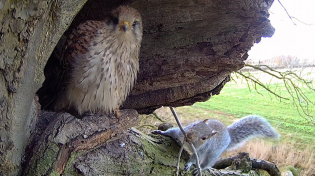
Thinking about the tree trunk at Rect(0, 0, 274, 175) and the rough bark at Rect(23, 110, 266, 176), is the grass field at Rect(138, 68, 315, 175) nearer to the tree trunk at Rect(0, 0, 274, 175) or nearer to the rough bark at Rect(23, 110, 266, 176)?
the tree trunk at Rect(0, 0, 274, 175)

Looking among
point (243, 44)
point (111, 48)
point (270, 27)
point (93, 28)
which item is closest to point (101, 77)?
point (111, 48)

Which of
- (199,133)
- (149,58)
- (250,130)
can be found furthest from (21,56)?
(250,130)

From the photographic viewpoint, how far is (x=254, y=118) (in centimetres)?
325

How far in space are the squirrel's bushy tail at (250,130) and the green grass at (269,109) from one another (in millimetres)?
520

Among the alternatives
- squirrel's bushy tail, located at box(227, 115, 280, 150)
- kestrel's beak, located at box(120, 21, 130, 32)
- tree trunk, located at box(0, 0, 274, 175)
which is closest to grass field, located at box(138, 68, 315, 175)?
squirrel's bushy tail, located at box(227, 115, 280, 150)

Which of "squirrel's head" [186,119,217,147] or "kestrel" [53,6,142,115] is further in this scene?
"squirrel's head" [186,119,217,147]

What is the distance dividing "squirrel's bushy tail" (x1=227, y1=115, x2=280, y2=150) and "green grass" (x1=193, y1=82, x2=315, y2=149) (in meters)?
0.52

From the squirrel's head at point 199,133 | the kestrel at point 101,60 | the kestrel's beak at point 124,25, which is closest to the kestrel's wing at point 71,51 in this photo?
the kestrel at point 101,60

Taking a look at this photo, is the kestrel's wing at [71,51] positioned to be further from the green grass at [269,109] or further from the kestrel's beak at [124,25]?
the green grass at [269,109]

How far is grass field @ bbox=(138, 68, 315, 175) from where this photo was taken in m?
3.54

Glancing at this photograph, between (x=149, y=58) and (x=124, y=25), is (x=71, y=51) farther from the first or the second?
(x=149, y=58)

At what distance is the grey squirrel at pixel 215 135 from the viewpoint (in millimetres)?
2287

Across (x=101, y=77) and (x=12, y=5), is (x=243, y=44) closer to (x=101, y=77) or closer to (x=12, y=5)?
(x=101, y=77)

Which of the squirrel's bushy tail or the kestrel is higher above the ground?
the kestrel
